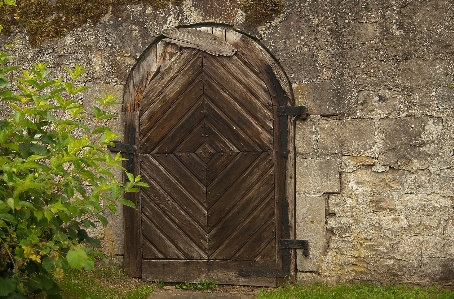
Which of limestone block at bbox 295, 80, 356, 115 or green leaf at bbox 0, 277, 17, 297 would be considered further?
limestone block at bbox 295, 80, 356, 115

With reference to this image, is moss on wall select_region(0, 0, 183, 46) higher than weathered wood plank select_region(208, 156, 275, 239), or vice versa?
moss on wall select_region(0, 0, 183, 46)

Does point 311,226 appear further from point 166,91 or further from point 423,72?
point 166,91

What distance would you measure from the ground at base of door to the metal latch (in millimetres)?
490

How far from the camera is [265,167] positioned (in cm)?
555

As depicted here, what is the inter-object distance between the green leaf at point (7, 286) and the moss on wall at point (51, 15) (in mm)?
3001

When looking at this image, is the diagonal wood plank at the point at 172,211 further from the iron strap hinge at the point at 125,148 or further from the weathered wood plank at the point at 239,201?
the iron strap hinge at the point at 125,148

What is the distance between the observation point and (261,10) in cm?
548

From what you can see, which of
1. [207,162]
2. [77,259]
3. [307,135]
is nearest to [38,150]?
[77,259]

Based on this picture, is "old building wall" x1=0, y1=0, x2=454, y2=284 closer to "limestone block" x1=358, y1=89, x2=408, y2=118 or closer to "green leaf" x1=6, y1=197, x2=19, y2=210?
Result: "limestone block" x1=358, y1=89, x2=408, y2=118

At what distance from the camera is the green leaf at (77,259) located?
324 cm

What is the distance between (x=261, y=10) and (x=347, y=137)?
1422 mm

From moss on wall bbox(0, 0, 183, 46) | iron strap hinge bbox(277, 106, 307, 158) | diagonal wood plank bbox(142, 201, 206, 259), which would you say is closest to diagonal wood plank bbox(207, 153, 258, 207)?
iron strap hinge bbox(277, 106, 307, 158)

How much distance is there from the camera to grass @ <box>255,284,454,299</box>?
5.04m

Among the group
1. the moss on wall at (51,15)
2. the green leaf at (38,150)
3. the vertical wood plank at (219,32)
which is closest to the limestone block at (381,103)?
the vertical wood plank at (219,32)
